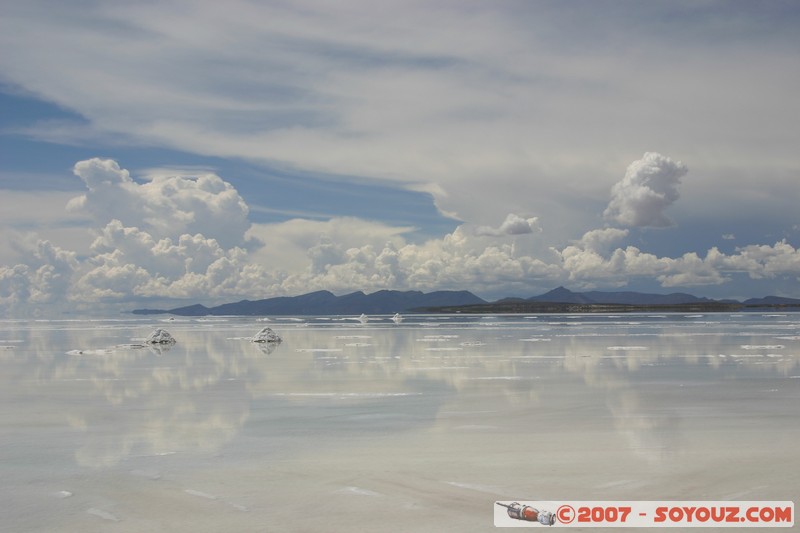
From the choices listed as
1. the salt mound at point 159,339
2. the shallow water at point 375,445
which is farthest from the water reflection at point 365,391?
the salt mound at point 159,339

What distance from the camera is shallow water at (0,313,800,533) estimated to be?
9.87 meters

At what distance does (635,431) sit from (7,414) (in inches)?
645

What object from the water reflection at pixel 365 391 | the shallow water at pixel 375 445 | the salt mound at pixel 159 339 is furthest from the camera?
the salt mound at pixel 159 339

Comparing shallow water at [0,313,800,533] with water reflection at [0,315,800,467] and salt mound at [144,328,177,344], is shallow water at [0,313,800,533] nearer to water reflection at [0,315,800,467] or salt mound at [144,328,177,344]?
water reflection at [0,315,800,467]

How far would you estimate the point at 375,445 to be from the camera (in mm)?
14047

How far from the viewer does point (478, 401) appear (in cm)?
1994

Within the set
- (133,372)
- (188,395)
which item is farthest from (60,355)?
Result: (188,395)

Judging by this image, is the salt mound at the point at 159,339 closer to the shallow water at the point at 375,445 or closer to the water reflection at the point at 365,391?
the water reflection at the point at 365,391

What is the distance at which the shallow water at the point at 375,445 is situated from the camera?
9867mm

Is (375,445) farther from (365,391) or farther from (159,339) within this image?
(159,339)

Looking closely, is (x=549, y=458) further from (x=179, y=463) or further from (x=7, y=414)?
(x=7, y=414)

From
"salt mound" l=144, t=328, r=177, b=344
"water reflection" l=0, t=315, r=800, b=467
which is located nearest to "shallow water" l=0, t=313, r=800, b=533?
"water reflection" l=0, t=315, r=800, b=467

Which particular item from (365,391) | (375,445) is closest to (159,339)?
(365,391)

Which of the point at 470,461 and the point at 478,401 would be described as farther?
the point at 478,401
